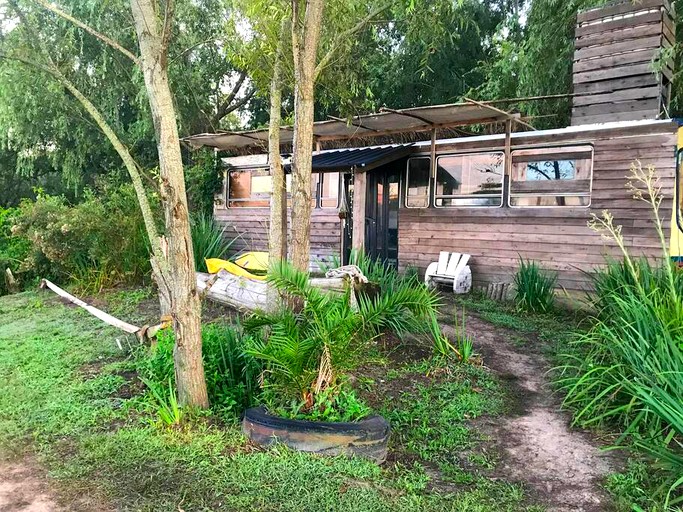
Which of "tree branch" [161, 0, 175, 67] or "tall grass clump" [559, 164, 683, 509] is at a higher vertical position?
"tree branch" [161, 0, 175, 67]

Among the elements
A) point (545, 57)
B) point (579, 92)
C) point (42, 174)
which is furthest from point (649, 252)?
point (42, 174)

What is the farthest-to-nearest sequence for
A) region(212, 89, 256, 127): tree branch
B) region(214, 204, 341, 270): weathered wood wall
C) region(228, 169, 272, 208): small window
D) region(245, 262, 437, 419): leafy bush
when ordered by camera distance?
region(212, 89, 256, 127): tree branch
region(228, 169, 272, 208): small window
region(214, 204, 341, 270): weathered wood wall
region(245, 262, 437, 419): leafy bush

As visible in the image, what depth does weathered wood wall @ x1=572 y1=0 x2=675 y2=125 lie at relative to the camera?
24.4 feet

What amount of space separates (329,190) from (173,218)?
25.3 ft

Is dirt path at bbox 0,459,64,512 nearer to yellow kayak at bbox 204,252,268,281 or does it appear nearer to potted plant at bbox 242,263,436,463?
potted plant at bbox 242,263,436,463

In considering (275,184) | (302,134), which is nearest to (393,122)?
(275,184)

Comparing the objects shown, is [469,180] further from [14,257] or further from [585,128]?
[14,257]

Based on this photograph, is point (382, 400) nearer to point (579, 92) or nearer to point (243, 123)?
point (579, 92)

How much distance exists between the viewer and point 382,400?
3.97 meters

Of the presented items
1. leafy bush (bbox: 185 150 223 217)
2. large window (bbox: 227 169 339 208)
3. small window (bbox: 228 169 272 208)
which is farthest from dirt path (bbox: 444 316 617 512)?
leafy bush (bbox: 185 150 223 217)

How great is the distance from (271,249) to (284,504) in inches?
103

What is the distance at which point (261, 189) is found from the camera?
11938mm

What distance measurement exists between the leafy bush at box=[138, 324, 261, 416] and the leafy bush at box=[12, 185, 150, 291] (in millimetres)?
4194

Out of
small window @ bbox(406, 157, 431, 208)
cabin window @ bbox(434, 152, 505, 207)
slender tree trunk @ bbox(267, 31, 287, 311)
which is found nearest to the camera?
slender tree trunk @ bbox(267, 31, 287, 311)
